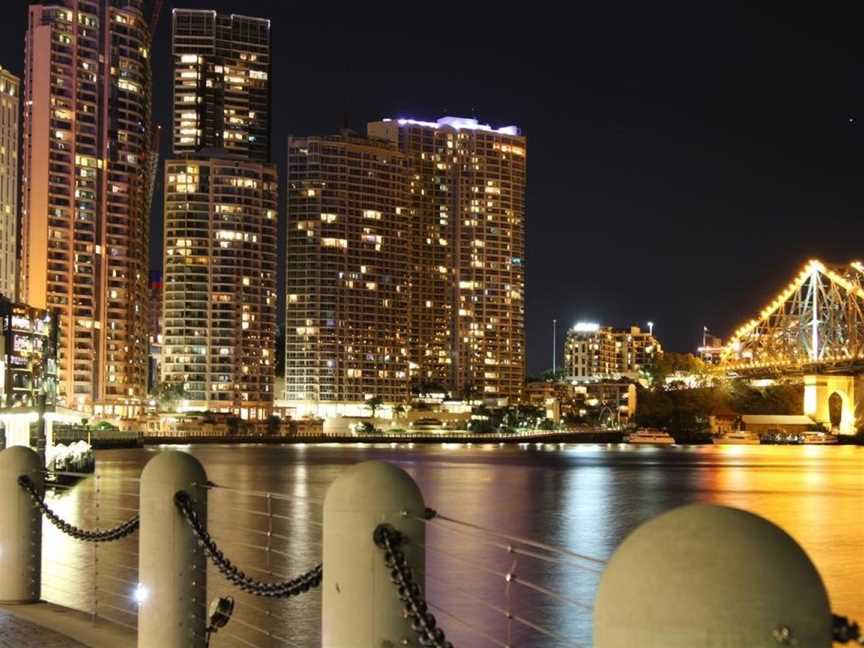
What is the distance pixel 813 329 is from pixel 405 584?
5382 inches

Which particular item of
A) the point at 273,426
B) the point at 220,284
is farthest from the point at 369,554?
the point at 220,284

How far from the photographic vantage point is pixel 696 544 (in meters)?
3.12

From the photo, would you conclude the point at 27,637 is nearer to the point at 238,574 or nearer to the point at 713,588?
the point at 238,574

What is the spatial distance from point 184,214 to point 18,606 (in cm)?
17471

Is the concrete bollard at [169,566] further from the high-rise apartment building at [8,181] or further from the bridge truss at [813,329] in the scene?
the high-rise apartment building at [8,181]

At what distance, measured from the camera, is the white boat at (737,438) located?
500 ft

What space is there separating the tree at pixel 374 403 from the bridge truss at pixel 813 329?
51.7 meters

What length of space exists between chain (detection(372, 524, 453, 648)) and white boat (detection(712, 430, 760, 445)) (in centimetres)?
15084

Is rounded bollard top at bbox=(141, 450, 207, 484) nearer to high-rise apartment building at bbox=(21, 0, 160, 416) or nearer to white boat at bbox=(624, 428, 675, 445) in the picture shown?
high-rise apartment building at bbox=(21, 0, 160, 416)

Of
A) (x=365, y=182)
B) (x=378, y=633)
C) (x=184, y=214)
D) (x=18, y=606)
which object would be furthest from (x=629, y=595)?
(x=365, y=182)

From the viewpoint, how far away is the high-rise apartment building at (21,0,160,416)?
488 ft

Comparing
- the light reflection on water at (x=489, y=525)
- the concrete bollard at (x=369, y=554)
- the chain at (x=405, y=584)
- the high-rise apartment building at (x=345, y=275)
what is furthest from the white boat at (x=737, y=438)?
the chain at (x=405, y=584)

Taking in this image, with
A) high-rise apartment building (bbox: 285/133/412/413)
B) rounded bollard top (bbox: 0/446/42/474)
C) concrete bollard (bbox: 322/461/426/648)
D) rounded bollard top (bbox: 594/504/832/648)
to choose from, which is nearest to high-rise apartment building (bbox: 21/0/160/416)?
high-rise apartment building (bbox: 285/133/412/413)

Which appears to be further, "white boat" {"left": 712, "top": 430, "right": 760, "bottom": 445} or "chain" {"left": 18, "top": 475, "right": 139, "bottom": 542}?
"white boat" {"left": 712, "top": 430, "right": 760, "bottom": 445}
